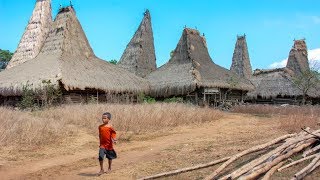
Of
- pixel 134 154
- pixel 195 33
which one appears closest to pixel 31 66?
pixel 195 33

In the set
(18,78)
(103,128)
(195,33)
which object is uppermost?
(195,33)

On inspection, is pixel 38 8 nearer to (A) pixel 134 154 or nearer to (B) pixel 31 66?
(B) pixel 31 66

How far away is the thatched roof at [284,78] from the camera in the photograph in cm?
2984

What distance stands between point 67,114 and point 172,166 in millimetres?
6990

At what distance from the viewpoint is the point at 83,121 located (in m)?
11.7

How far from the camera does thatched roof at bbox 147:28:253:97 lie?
2372 centimetres

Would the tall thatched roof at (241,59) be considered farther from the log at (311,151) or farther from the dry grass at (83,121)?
the log at (311,151)

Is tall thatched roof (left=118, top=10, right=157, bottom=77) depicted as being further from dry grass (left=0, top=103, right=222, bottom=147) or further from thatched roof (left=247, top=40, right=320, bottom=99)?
dry grass (left=0, top=103, right=222, bottom=147)

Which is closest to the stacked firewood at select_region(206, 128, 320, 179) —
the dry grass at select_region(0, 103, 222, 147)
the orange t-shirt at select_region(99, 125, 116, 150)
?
the orange t-shirt at select_region(99, 125, 116, 150)

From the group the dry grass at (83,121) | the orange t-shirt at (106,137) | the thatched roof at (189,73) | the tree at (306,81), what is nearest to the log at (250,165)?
the orange t-shirt at (106,137)

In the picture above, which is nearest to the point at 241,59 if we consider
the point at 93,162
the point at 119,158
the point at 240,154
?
the point at 119,158

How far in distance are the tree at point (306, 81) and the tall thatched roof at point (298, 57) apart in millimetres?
3705

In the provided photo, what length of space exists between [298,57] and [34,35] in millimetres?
20081

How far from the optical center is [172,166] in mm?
6348
